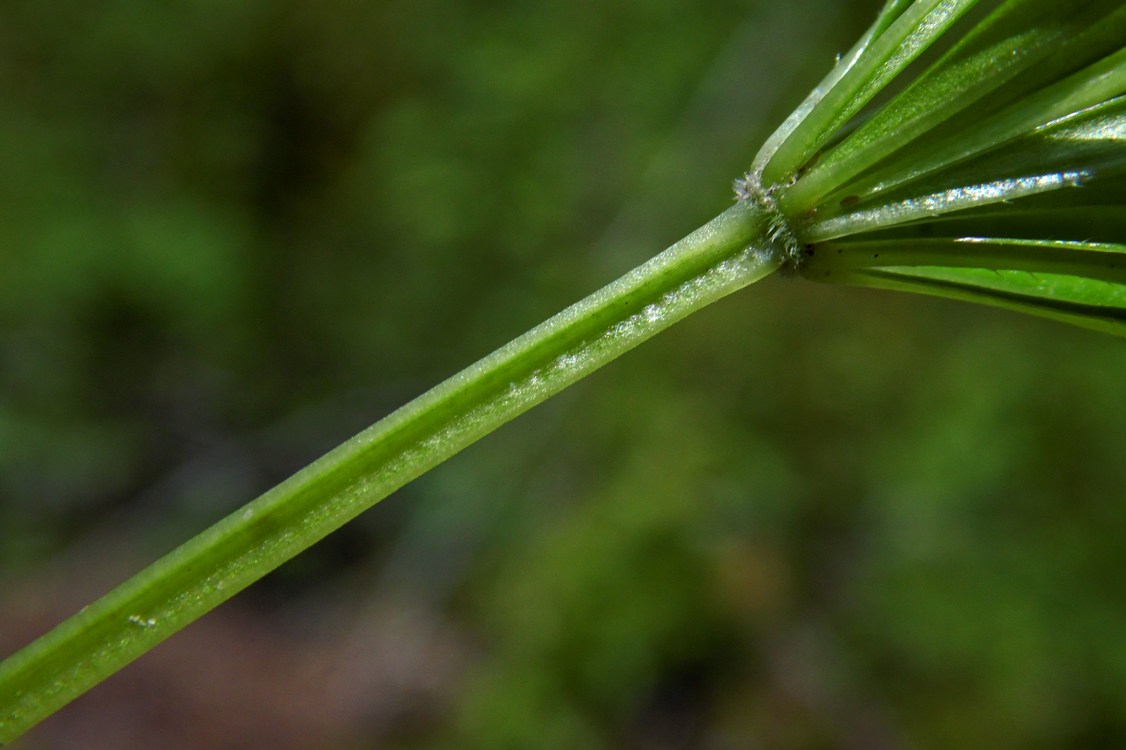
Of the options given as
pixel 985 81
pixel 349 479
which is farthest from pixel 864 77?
pixel 349 479

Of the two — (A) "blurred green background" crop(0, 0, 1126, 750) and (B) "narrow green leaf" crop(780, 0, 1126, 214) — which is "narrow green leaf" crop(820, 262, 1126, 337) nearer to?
(B) "narrow green leaf" crop(780, 0, 1126, 214)

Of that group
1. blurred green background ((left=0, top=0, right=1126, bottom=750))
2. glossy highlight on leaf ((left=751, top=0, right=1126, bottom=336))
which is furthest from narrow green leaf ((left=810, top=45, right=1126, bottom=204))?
blurred green background ((left=0, top=0, right=1126, bottom=750))

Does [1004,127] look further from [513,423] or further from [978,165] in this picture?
[513,423]

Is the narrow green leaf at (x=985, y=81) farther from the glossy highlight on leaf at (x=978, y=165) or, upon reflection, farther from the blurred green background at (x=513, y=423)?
the blurred green background at (x=513, y=423)

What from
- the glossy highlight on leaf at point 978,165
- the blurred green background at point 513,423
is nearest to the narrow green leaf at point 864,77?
the glossy highlight on leaf at point 978,165

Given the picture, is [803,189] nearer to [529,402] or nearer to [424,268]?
[529,402]

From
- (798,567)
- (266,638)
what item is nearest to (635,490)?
(798,567)
